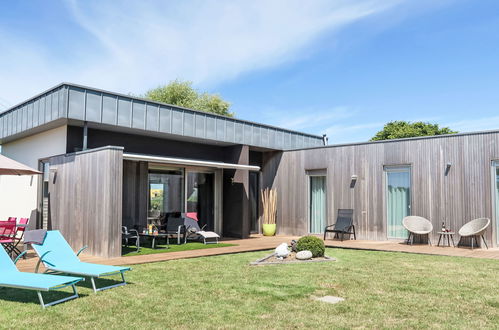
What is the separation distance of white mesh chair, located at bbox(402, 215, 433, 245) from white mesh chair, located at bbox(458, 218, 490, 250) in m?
0.85

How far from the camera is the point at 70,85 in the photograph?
916cm

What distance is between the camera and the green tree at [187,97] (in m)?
31.1

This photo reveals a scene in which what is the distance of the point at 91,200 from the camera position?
28.8 ft

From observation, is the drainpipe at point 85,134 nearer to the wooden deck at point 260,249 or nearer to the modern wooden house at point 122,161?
the modern wooden house at point 122,161

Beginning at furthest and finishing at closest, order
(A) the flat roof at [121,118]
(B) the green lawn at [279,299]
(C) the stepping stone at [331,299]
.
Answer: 1. (A) the flat roof at [121,118]
2. (C) the stepping stone at [331,299]
3. (B) the green lawn at [279,299]

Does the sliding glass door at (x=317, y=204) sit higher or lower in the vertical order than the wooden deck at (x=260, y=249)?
higher

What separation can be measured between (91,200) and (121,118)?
2.40m

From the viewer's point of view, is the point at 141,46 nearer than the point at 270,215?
No

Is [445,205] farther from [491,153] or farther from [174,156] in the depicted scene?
[174,156]

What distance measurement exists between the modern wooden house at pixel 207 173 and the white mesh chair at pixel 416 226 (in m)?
0.24

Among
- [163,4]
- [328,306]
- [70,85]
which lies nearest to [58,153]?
[70,85]

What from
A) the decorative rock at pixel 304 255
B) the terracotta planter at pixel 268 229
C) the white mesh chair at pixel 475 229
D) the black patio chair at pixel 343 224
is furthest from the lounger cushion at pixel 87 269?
the terracotta planter at pixel 268 229

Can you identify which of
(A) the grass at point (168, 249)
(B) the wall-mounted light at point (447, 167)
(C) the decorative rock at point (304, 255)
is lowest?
(A) the grass at point (168, 249)

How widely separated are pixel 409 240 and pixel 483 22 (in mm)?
7517
